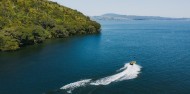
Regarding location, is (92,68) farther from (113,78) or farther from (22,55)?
(22,55)

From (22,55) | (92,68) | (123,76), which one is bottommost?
(22,55)

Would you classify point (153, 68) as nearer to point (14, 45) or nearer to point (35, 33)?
point (14, 45)

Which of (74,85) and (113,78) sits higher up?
(113,78)

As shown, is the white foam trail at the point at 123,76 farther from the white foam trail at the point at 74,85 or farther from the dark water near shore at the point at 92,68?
the white foam trail at the point at 74,85

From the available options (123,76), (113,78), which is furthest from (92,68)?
(123,76)

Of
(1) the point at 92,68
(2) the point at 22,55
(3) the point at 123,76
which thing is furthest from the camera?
(2) the point at 22,55

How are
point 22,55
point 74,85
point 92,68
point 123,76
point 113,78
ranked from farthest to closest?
point 22,55 < point 92,68 < point 123,76 < point 113,78 < point 74,85

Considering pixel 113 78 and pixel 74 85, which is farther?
pixel 113 78

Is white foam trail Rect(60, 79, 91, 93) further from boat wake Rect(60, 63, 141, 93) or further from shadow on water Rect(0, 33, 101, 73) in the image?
shadow on water Rect(0, 33, 101, 73)

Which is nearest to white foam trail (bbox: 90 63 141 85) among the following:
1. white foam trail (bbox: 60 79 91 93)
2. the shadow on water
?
white foam trail (bbox: 60 79 91 93)
